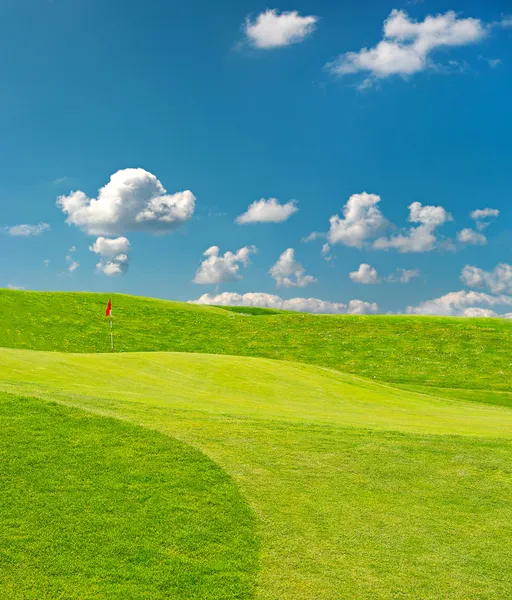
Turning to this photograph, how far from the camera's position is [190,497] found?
12.0 m

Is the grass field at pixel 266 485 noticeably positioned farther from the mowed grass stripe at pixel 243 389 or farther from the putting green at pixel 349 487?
the mowed grass stripe at pixel 243 389

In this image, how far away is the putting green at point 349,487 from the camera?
978cm

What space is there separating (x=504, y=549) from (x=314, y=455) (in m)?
5.55

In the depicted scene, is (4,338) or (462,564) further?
(4,338)

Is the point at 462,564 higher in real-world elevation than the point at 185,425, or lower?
lower

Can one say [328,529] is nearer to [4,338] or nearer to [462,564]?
[462,564]

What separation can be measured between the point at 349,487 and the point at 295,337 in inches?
2310

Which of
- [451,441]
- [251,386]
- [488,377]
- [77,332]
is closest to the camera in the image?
[451,441]

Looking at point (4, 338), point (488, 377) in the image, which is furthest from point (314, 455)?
point (4, 338)

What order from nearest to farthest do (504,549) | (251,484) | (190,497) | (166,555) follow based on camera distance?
1. (166,555)
2. (504,549)
3. (190,497)
4. (251,484)

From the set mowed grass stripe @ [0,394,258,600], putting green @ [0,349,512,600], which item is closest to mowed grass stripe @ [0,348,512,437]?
putting green @ [0,349,512,600]

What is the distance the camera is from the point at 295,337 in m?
A: 72.0

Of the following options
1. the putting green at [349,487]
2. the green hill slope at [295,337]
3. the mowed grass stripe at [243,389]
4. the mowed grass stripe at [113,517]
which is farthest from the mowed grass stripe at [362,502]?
the green hill slope at [295,337]

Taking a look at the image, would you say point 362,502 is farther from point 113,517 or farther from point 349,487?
point 113,517
